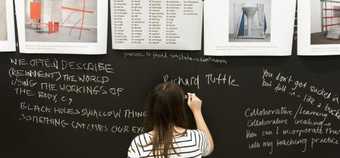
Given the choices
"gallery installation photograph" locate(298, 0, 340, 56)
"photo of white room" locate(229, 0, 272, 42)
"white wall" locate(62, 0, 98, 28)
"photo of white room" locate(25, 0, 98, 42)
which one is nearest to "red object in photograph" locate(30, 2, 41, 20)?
"photo of white room" locate(25, 0, 98, 42)

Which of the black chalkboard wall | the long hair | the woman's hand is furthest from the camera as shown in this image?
the black chalkboard wall

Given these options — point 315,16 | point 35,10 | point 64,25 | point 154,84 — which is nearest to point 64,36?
point 64,25

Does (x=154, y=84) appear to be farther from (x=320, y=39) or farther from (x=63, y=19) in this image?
(x=320, y=39)

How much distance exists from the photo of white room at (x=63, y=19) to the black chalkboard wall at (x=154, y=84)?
102 millimetres

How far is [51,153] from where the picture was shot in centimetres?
213

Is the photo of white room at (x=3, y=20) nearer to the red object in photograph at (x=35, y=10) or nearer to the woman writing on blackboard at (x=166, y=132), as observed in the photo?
the red object in photograph at (x=35, y=10)

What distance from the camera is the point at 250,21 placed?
1.96 meters

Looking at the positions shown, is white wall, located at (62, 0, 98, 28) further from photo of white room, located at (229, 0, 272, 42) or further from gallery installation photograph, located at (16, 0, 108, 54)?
photo of white room, located at (229, 0, 272, 42)

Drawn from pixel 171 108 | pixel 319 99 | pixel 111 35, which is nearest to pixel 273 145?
pixel 319 99

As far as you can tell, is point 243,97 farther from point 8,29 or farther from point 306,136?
point 8,29

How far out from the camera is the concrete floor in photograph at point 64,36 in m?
1.99

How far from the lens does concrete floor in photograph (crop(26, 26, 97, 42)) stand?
6.52 ft

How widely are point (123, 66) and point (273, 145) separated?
748mm

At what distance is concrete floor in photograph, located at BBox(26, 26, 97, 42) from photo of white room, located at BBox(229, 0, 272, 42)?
0.58 metres
